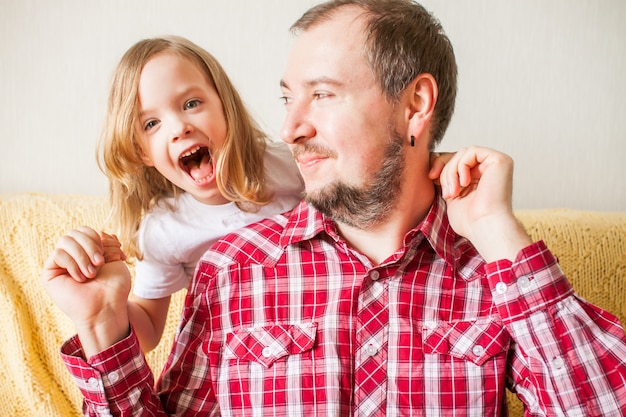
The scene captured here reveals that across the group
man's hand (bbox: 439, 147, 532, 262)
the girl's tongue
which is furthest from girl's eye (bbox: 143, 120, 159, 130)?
man's hand (bbox: 439, 147, 532, 262)

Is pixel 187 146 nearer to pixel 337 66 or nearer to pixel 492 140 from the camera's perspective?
pixel 337 66

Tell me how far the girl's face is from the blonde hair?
0.07 ft

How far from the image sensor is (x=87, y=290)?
3.66 feet

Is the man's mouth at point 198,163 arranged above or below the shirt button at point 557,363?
above

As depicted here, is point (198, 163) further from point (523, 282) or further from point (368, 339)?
point (523, 282)

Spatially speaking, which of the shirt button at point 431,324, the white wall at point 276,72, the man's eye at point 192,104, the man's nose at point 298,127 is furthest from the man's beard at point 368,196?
the white wall at point 276,72

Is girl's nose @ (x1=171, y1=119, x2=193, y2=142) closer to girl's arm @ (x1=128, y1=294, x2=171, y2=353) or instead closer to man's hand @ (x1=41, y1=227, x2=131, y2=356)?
man's hand @ (x1=41, y1=227, x2=131, y2=356)

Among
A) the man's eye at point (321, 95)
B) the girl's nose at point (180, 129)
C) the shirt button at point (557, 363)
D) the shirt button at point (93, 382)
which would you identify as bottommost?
the shirt button at point (93, 382)

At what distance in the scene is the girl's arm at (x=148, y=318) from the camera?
137 centimetres

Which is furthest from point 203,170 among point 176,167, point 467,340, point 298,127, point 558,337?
point 558,337

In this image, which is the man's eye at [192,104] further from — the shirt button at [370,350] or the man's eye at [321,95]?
the shirt button at [370,350]

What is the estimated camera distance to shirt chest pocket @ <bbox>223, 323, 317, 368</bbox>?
115 cm

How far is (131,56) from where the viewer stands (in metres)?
1.34

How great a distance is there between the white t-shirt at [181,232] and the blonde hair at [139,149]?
0.10 ft
